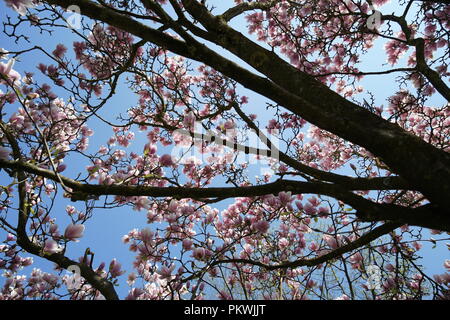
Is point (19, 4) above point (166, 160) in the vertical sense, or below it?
above

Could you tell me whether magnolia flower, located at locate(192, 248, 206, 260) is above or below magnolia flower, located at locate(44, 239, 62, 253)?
above

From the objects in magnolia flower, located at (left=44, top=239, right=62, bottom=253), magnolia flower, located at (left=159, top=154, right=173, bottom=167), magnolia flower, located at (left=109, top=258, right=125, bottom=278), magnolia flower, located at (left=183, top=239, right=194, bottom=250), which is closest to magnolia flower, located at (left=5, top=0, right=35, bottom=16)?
magnolia flower, located at (left=159, top=154, right=173, bottom=167)

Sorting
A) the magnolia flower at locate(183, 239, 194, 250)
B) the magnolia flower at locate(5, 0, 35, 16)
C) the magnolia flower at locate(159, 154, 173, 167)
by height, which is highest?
the magnolia flower at locate(5, 0, 35, 16)

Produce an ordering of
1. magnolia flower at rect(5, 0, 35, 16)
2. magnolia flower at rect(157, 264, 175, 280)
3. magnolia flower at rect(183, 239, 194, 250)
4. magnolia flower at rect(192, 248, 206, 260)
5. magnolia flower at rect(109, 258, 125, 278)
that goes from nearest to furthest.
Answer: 1. magnolia flower at rect(5, 0, 35, 16)
2. magnolia flower at rect(109, 258, 125, 278)
3. magnolia flower at rect(157, 264, 175, 280)
4. magnolia flower at rect(192, 248, 206, 260)
5. magnolia flower at rect(183, 239, 194, 250)

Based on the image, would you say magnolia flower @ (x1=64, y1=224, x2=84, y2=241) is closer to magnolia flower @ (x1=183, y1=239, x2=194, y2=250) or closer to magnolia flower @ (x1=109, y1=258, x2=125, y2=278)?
magnolia flower @ (x1=109, y1=258, x2=125, y2=278)

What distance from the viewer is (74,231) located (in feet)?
6.52

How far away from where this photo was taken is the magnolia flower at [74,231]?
78.0 inches

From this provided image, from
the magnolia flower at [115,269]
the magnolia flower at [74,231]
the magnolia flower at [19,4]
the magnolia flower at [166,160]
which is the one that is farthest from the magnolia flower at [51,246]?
the magnolia flower at [19,4]

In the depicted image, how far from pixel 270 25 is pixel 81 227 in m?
4.00

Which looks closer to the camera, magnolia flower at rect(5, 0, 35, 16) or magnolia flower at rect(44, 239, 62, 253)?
magnolia flower at rect(5, 0, 35, 16)

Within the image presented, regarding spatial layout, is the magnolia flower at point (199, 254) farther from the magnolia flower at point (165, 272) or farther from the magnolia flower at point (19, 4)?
the magnolia flower at point (19, 4)

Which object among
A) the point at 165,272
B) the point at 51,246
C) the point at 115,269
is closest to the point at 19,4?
the point at 51,246

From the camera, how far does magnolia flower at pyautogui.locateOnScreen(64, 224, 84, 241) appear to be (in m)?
1.98

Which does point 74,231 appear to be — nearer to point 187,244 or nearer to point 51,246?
point 51,246
